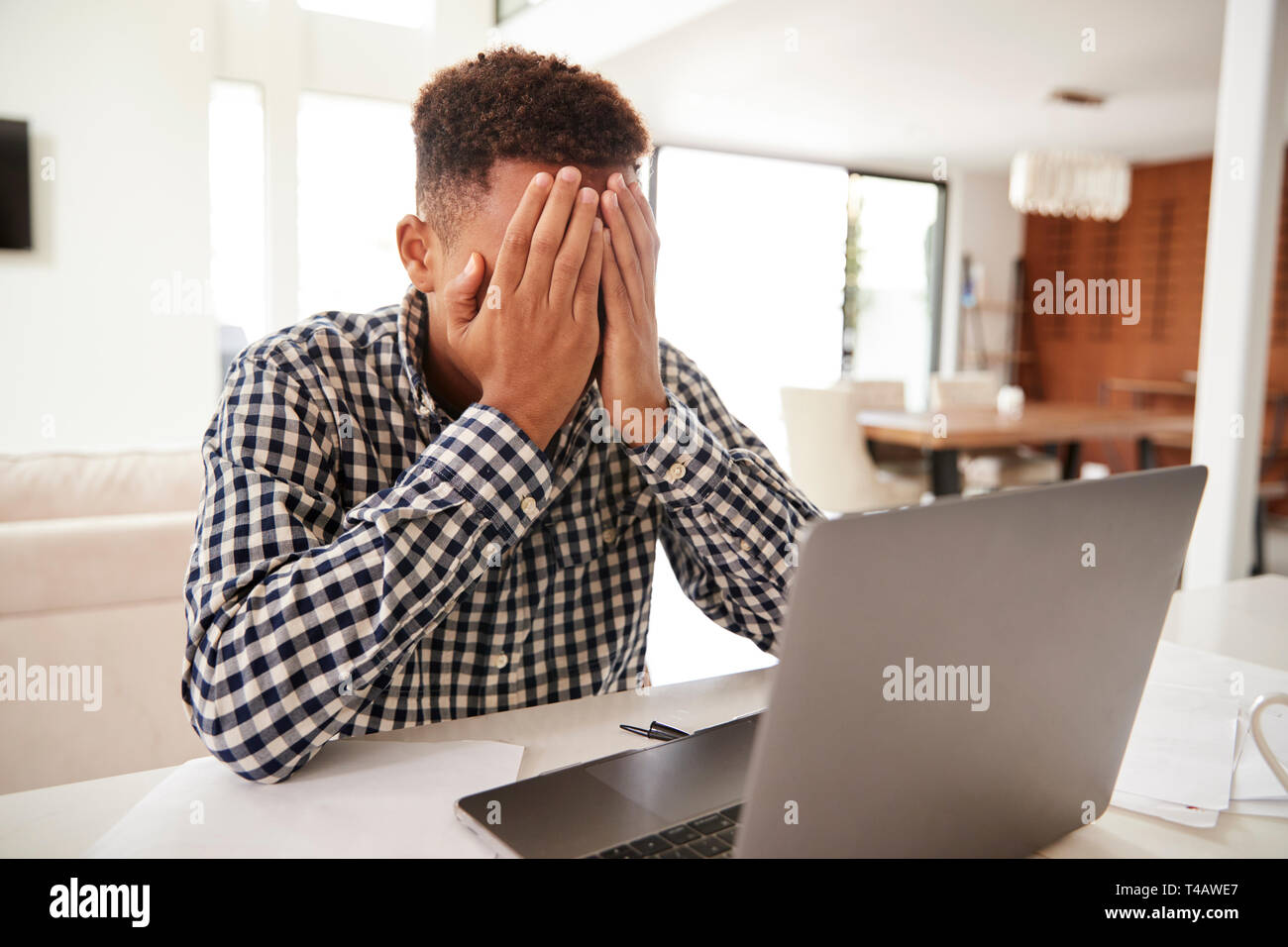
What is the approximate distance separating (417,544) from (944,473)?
3.63m

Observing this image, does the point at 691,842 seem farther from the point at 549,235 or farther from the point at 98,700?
the point at 98,700

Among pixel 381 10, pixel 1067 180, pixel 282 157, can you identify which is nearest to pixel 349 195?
pixel 282 157

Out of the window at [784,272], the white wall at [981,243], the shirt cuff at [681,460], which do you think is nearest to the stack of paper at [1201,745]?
the shirt cuff at [681,460]

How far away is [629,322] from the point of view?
892 millimetres

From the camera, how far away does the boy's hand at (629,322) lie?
877mm

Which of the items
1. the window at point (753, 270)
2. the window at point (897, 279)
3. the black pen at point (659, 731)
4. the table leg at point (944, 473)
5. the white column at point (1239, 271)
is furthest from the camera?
the window at point (897, 279)

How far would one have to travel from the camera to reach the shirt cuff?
91cm

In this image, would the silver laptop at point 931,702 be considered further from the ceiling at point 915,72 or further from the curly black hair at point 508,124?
the ceiling at point 915,72

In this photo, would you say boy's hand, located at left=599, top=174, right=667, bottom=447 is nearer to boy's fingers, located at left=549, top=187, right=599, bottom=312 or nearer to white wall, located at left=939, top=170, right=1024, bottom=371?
boy's fingers, located at left=549, top=187, right=599, bottom=312

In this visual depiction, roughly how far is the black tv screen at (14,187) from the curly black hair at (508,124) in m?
3.80

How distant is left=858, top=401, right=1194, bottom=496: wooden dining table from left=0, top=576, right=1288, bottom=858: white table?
2.82 meters
